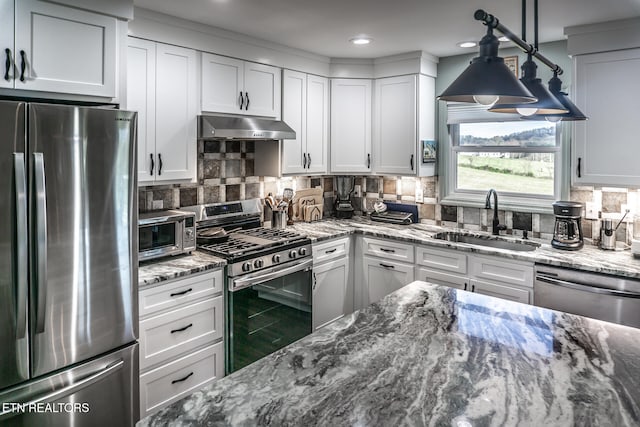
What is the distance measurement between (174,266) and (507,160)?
2.86 metres

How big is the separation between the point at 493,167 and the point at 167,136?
2.73 metres

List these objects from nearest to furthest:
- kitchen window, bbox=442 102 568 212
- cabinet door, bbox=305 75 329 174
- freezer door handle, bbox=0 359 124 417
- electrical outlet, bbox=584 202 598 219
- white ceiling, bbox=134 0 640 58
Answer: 1. freezer door handle, bbox=0 359 124 417
2. white ceiling, bbox=134 0 640 58
3. electrical outlet, bbox=584 202 598 219
4. kitchen window, bbox=442 102 568 212
5. cabinet door, bbox=305 75 329 174

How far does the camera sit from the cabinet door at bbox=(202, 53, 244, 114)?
10.3 feet

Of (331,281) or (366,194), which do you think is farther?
(366,194)

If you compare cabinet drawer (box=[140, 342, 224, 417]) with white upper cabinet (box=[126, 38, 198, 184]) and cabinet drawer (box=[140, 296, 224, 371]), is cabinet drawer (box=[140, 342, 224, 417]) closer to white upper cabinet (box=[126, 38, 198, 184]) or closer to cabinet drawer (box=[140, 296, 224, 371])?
cabinet drawer (box=[140, 296, 224, 371])

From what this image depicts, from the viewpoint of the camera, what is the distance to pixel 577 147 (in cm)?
312

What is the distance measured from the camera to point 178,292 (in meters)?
2.65

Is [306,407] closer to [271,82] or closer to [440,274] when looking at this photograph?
[440,274]

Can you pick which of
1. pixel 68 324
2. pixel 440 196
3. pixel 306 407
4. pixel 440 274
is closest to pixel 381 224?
pixel 440 196

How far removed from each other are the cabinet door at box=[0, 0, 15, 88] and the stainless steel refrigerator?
25cm

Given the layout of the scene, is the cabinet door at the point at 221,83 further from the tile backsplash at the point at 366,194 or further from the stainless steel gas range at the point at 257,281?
the stainless steel gas range at the point at 257,281

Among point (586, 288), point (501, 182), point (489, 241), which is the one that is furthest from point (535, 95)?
point (501, 182)

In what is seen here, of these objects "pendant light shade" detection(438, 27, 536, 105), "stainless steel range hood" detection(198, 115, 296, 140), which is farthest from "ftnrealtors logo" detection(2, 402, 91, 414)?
"pendant light shade" detection(438, 27, 536, 105)

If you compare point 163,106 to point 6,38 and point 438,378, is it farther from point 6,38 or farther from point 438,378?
point 438,378
